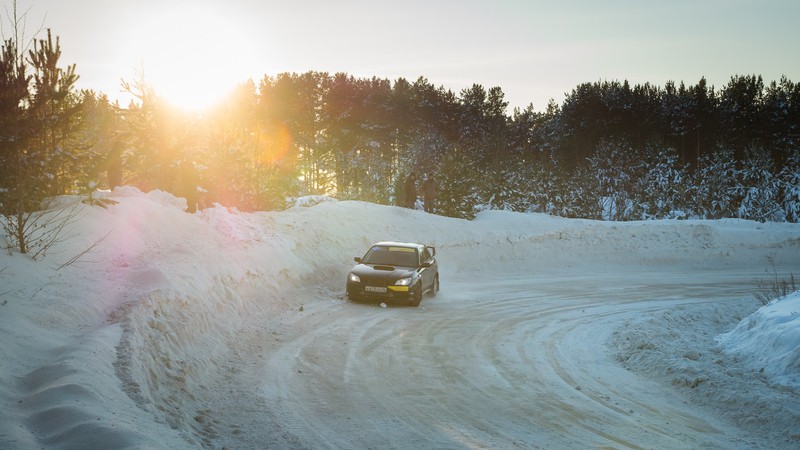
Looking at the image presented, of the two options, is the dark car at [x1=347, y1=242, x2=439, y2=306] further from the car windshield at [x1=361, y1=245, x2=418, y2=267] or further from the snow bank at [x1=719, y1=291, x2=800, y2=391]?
the snow bank at [x1=719, y1=291, x2=800, y2=391]

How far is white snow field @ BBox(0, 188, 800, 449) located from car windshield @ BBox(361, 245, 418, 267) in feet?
4.45

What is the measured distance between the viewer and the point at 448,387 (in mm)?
8383

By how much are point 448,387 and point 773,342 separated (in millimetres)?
5232

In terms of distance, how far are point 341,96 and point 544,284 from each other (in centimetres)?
5010

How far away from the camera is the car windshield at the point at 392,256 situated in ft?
55.3

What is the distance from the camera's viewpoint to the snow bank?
8.45 meters

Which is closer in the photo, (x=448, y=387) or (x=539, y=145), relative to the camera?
(x=448, y=387)

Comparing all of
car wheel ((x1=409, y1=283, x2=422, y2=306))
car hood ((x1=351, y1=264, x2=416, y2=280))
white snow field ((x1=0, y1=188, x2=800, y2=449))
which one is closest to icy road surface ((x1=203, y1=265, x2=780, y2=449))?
white snow field ((x1=0, y1=188, x2=800, y2=449))

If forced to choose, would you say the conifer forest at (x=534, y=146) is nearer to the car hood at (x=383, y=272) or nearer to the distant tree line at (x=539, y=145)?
the distant tree line at (x=539, y=145)

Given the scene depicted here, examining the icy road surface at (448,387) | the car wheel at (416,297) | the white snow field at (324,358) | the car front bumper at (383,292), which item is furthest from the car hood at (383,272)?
the white snow field at (324,358)

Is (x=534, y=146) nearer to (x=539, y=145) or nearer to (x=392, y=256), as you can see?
(x=539, y=145)

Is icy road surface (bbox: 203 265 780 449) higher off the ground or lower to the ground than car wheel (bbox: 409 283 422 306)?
lower

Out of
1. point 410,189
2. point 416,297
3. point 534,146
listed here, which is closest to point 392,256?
point 416,297

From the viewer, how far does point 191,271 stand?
40.1ft
